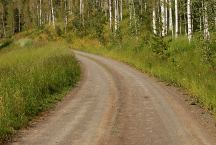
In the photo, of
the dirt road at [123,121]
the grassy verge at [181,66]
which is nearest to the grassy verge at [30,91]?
the dirt road at [123,121]

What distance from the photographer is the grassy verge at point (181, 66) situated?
15727mm

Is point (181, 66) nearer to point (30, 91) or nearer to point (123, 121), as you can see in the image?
point (30, 91)

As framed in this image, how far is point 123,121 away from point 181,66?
11.7 metres

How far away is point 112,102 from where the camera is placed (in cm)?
1497

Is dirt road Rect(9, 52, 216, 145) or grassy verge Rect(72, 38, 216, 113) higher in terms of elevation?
grassy verge Rect(72, 38, 216, 113)

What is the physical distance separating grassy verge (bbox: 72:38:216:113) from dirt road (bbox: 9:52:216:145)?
0.73 metres

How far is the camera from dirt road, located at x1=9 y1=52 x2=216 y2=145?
32.9ft

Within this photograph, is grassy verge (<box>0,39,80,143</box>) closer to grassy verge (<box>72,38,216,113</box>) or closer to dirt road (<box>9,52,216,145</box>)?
dirt road (<box>9,52,216,145</box>)

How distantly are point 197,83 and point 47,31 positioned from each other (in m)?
59.0

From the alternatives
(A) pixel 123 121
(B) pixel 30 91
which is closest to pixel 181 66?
(B) pixel 30 91

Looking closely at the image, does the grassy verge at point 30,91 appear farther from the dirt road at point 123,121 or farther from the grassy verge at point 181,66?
the grassy verge at point 181,66

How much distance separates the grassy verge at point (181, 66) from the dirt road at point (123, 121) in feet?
2.38

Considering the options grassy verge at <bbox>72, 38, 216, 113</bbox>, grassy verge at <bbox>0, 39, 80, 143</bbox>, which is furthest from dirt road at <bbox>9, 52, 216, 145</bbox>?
grassy verge at <bbox>72, 38, 216, 113</bbox>

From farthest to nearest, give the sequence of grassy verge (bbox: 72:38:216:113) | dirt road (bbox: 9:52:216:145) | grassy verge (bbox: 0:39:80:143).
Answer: grassy verge (bbox: 72:38:216:113), grassy verge (bbox: 0:39:80:143), dirt road (bbox: 9:52:216:145)
